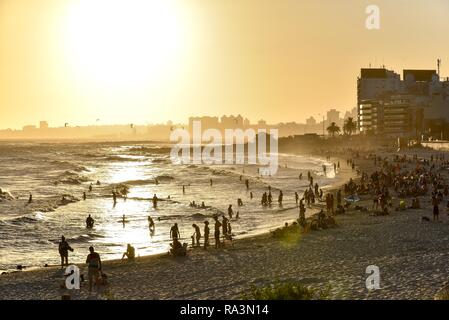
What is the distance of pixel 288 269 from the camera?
805 inches

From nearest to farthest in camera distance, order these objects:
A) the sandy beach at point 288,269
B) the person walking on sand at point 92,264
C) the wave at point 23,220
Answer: the sandy beach at point 288,269 < the person walking on sand at point 92,264 < the wave at point 23,220

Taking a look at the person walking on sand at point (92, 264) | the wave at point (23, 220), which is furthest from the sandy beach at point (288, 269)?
the wave at point (23, 220)

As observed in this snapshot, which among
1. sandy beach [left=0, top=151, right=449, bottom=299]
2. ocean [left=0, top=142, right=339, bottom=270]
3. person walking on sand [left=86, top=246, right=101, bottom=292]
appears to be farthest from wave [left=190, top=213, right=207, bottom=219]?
person walking on sand [left=86, top=246, right=101, bottom=292]

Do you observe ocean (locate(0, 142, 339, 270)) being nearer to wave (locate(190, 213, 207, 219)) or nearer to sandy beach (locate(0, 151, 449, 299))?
wave (locate(190, 213, 207, 219))

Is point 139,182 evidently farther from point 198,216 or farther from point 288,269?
point 288,269

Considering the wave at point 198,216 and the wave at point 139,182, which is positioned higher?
the wave at point 198,216

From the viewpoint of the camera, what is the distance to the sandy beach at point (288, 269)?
17.4m

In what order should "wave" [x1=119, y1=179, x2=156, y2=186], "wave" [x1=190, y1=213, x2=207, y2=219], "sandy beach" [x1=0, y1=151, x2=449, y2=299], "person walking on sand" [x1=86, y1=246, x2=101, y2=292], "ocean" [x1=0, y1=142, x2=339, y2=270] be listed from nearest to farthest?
"sandy beach" [x1=0, y1=151, x2=449, y2=299]
"person walking on sand" [x1=86, y1=246, x2=101, y2=292]
"ocean" [x1=0, y1=142, x2=339, y2=270]
"wave" [x1=190, y1=213, x2=207, y2=219]
"wave" [x1=119, y1=179, x2=156, y2=186]

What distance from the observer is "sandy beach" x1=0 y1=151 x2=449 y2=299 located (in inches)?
683

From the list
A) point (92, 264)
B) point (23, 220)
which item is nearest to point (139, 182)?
point (23, 220)

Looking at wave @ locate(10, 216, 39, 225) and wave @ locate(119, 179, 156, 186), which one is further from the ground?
wave @ locate(10, 216, 39, 225)

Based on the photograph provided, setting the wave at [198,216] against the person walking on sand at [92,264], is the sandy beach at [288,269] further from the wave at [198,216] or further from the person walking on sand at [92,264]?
the wave at [198,216]

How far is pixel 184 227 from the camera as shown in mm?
35844

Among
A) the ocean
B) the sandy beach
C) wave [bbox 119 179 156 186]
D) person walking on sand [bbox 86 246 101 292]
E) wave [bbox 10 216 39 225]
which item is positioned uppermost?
person walking on sand [bbox 86 246 101 292]
